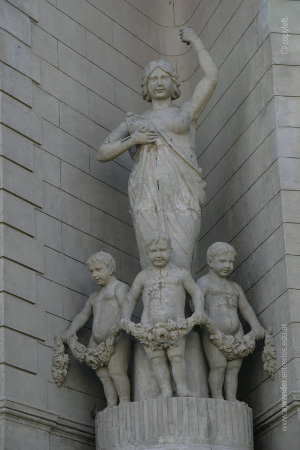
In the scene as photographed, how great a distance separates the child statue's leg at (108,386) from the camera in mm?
11227

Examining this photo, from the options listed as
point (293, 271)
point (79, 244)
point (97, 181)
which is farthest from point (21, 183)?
point (293, 271)

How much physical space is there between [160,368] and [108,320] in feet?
2.57

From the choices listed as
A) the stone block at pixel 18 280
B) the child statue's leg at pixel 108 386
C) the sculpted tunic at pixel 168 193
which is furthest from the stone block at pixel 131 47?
the child statue's leg at pixel 108 386

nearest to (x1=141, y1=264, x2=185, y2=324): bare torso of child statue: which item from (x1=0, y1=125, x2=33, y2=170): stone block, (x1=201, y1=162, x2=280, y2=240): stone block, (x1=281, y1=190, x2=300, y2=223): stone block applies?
(x1=281, y1=190, x2=300, y2=223): stone block

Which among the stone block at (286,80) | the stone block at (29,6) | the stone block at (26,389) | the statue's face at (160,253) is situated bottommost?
the stone block at (26,389)

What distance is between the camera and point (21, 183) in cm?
1149

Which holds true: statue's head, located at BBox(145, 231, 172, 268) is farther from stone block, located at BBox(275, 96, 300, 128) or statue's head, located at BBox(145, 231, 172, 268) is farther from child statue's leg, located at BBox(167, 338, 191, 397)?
stone block, located at BBox(275, 96, 300, 128)

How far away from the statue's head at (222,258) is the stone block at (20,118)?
78.6 inches

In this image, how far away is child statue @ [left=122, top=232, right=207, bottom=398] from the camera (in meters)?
10.8

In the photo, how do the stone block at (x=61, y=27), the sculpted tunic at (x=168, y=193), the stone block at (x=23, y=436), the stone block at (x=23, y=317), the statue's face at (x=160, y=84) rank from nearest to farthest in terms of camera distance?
the stone block at (x=23, y=436), the stone block at (x=23, y=317), the sculpted tunic at (x=168, y=193), the statue's face at (x=160, y=84), the stone block at (x=61, y=27)

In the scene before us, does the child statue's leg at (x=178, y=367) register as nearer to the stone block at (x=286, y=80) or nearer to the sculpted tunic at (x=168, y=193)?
the sculpted tunic at (x=168, y=193)

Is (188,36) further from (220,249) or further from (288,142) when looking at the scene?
(220,249)

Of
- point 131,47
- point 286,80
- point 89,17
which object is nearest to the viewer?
point 286,80

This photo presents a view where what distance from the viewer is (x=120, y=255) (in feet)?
41.0
